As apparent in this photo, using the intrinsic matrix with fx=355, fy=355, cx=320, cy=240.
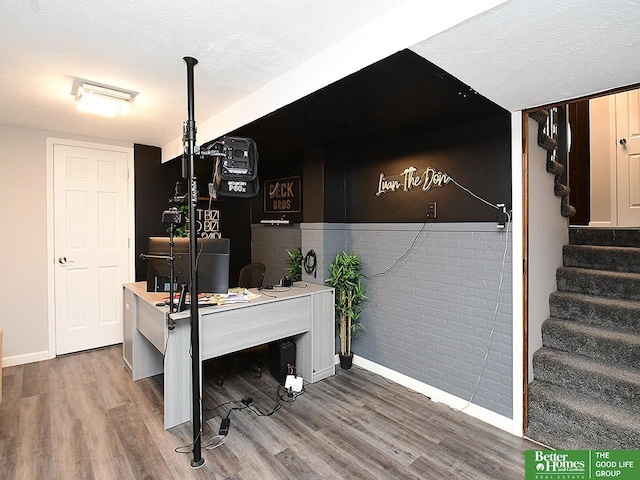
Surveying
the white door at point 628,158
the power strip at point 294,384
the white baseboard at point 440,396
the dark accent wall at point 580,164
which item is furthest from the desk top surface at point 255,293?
the white door at point 628,158

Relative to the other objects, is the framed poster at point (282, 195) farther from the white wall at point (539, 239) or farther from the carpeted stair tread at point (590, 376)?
the carpeted stair tread at point (590, 376)

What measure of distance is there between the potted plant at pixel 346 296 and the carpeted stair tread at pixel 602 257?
1785 millimetres

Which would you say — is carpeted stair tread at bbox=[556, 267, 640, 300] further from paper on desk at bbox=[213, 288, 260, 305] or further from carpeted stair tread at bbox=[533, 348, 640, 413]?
paper on desk at bbox=[213, 288, 260, 305]

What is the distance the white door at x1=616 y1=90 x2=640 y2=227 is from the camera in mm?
3574

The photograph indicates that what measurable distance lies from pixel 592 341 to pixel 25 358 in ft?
16.6

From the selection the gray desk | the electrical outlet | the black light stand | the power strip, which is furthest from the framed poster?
the black light stand

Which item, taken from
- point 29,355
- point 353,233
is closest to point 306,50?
point 353,233

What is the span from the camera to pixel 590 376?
222 cm

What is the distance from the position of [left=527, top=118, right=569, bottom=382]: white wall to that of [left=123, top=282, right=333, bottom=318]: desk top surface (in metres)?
1.65

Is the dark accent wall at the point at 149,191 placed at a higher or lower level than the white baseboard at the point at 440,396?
higher

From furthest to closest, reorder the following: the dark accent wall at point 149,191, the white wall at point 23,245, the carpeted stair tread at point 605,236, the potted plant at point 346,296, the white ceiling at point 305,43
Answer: the dark accent wall at point 149,191 → the white wall at point 23,245 → the potted plant at point 346,296 → the carpeted stair tread at point 605,236 → the white ceiling at point 305,43

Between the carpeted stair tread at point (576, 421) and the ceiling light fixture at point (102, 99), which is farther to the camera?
the ceiling light fixture at point (102, 99)

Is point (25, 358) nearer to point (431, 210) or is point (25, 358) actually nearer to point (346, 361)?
point (346, 361)

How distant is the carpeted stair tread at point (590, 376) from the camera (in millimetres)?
2090
